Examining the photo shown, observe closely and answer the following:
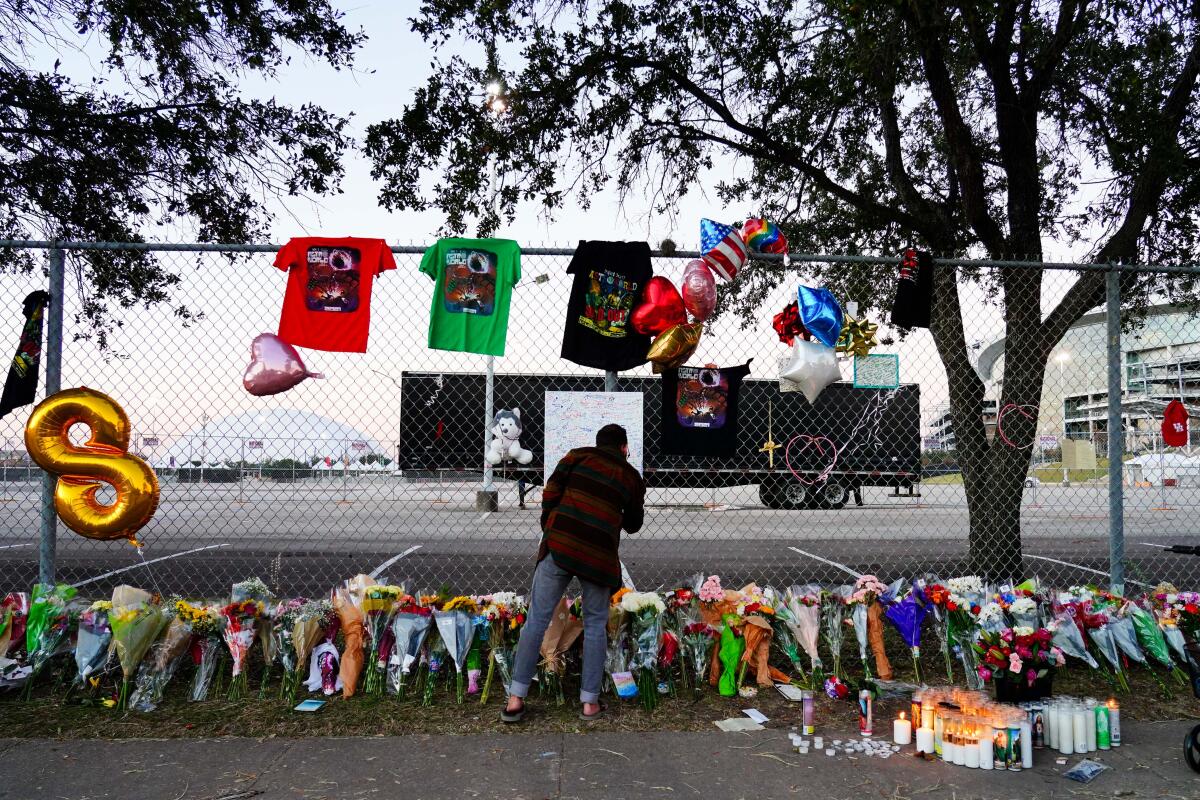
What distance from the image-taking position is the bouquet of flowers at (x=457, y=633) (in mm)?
3971

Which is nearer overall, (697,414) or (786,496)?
(697,414)

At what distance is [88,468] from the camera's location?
412cm

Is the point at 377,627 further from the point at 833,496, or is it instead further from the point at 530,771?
the point at 833,496

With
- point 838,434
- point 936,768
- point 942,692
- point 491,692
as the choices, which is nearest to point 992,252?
point 942,692

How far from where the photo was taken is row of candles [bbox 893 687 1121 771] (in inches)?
128

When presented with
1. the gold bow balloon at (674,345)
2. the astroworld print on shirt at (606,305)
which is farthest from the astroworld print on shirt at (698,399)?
the astroworld print on shirt at (606,305)

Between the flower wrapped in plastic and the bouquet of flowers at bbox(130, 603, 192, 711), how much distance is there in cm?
401

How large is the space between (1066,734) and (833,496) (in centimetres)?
1454

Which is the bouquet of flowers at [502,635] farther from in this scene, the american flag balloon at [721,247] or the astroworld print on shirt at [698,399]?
the american flag balloon at [721,247]

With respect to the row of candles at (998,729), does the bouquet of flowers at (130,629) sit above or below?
→ above

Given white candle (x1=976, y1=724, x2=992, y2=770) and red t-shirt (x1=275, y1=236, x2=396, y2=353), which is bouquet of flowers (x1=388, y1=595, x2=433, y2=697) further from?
white candle (x1=976, y1=724, x2=992, y2=770)

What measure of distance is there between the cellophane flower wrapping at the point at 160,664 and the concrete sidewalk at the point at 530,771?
0.42 metres

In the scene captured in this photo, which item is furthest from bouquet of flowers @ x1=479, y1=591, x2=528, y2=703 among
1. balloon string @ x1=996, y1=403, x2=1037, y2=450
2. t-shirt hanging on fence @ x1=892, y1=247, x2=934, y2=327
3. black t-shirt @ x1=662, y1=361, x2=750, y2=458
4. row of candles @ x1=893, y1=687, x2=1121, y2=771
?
balloon string @ x1=996, y1=403, x2=1037, y2=450

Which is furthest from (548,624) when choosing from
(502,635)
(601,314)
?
(601,314)
